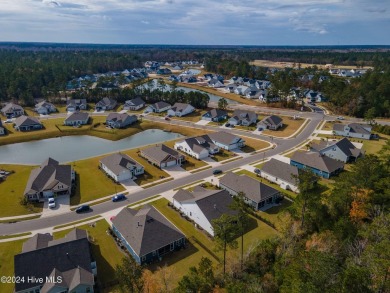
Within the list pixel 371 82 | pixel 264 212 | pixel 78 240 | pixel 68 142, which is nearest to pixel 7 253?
pixel 78 240

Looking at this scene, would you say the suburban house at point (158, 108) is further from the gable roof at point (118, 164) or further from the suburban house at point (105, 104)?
the gable roof at point (118, 164)

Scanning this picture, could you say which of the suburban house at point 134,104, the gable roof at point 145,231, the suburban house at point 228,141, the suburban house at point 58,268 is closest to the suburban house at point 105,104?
the suburban house at point 134,104

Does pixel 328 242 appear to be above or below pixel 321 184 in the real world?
above

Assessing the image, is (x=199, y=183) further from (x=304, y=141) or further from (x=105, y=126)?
(x=105, y=126)

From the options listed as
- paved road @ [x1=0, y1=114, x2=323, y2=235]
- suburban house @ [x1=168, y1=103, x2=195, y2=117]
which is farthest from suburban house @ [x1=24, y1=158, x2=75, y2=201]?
suburban house @ [x1=168, y1=103, x2=195, y2=117]

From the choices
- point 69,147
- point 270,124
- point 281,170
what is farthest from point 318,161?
point 69,147
